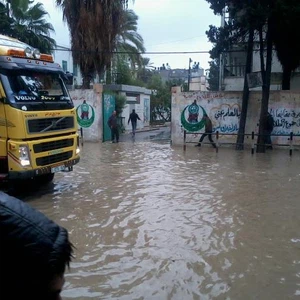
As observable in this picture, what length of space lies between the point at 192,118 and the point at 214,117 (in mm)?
1034

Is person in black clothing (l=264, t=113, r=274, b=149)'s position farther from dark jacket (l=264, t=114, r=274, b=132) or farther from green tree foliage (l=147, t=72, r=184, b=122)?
green tree foliage (l=147, t=72, r=184, b=122)

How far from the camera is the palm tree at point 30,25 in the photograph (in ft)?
71.7

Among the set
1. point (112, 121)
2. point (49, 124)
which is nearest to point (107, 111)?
point (112, 121)

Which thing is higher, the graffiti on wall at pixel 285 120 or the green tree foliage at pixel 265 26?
the green tree foliage at pixel 265 26

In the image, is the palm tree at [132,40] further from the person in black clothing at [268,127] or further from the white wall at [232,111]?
the person in black clothing at [268,127]

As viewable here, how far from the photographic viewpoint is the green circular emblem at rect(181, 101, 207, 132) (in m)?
19.9

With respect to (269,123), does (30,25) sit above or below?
above

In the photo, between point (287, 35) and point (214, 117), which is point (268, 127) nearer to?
point (214, 117)

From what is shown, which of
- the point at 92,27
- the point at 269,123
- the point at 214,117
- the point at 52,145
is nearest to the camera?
the point at 52,145

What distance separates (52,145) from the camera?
8.97 meters

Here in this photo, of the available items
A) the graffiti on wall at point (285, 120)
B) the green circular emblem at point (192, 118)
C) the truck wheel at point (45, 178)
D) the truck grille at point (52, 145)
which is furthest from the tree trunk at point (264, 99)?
the truck grille at point (52, 145)

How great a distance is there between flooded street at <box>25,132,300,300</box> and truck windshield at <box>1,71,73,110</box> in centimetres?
200

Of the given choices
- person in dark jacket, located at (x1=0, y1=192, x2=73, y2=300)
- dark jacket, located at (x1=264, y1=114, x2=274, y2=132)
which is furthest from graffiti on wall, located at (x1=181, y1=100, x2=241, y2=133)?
person in dark jacket, located at (x1=0, y1=192, x2=73, y2=300)

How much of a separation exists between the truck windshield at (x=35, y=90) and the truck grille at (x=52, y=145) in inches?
29.8
